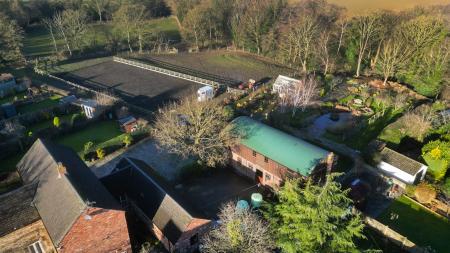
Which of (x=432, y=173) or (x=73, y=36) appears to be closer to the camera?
(x=432, y=173)

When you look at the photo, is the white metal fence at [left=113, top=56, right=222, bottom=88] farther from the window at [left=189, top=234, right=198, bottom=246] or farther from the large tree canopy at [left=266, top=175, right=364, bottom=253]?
the large tree canopy at [left=266, top=175, right=364, bottom=253]

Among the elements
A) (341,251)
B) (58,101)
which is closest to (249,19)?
(58,101)

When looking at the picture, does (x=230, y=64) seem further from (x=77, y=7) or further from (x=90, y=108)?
(x=77, y=7)

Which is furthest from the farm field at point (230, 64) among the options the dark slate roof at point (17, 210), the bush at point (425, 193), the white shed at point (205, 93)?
the dark slate roof at point (17, 210)

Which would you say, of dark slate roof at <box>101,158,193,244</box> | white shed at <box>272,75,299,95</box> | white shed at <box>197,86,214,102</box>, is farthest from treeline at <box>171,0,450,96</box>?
dark slate roof at <box>101,158,193,244</box>

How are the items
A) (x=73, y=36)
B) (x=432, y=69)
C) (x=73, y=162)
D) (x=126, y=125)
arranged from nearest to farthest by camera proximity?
(x=73, y=162), (x=126, y=125), (x=432, y=69), (x=73, y=36)

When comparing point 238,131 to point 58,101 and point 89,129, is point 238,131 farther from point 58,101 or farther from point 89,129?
point 58,101

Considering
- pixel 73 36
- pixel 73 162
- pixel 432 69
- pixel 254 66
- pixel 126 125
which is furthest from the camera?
pixel 73 36
